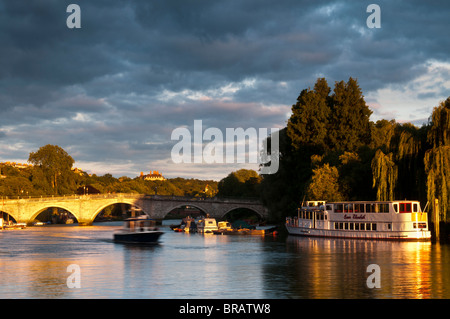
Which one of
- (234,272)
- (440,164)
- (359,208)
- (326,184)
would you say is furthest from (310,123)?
(234,272)

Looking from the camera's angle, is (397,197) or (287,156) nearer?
(397,197)

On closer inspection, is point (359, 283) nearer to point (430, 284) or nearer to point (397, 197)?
point (430, 284)

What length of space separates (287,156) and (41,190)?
76742mm

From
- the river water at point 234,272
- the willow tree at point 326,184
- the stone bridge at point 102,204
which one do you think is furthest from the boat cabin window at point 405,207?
the stone bridge at point 102,204

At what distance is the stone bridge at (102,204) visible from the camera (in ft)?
401

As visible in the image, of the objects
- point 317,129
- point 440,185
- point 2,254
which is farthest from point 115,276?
point 317,129

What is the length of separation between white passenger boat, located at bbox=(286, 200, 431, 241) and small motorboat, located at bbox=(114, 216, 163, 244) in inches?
721

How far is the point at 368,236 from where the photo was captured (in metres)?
62.6

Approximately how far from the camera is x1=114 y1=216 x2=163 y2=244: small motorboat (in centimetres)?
6359

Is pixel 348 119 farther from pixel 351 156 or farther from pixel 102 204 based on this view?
pixel 102 204

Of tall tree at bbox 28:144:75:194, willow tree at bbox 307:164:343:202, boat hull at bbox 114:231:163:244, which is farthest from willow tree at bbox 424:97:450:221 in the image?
tall tree at bbox 28:144:75:194

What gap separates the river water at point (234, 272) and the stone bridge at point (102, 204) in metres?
65.2

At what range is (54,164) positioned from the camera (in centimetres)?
14962

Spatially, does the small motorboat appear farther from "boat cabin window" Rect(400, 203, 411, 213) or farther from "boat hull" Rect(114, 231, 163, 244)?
"boat cabin window" Rect(400, 203, 411, 213)
